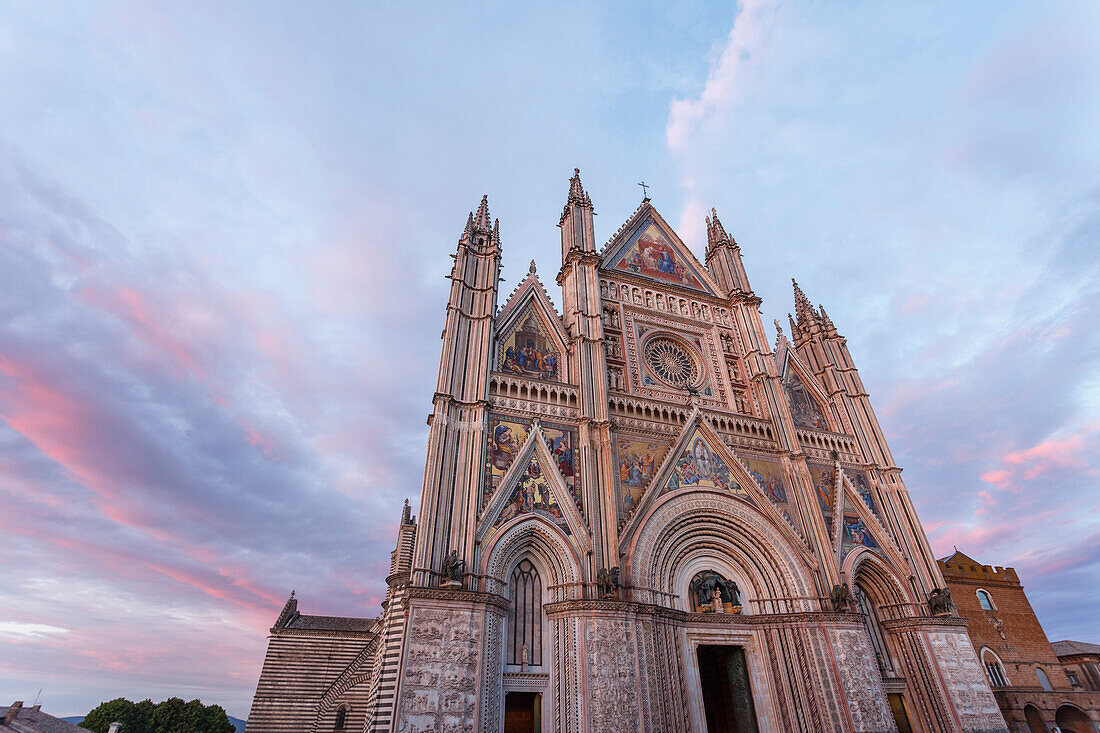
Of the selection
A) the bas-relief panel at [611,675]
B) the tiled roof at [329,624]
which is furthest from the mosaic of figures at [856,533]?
the tiled roof at [329,624]

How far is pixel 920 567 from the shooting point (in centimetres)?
2173

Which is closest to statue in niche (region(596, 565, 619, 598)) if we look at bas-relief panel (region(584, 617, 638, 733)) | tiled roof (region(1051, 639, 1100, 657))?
bas-relief panel (region(584, 617, 638, 733))

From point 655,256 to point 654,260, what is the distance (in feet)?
1.11

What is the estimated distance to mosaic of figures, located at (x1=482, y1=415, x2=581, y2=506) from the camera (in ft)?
55.8

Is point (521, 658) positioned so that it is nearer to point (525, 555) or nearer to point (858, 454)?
point (525, 555)

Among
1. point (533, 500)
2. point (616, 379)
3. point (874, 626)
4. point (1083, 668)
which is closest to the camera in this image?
point (533, 500)

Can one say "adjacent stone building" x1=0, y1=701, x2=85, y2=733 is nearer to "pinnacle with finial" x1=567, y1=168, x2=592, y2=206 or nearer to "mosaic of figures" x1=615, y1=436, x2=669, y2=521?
"mosaic of figures" x1=615, y1=436, x2=669, y2=521

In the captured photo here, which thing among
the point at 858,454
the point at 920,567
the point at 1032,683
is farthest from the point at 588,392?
the point at 1032,683

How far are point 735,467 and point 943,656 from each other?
34.2 feet

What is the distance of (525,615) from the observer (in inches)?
622

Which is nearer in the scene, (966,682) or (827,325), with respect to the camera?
(966,682)

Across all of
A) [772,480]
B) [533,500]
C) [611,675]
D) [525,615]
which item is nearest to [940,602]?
[772,480]

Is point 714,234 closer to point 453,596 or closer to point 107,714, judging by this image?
point 453,596

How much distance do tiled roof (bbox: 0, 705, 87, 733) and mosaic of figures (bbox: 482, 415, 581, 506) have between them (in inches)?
874
